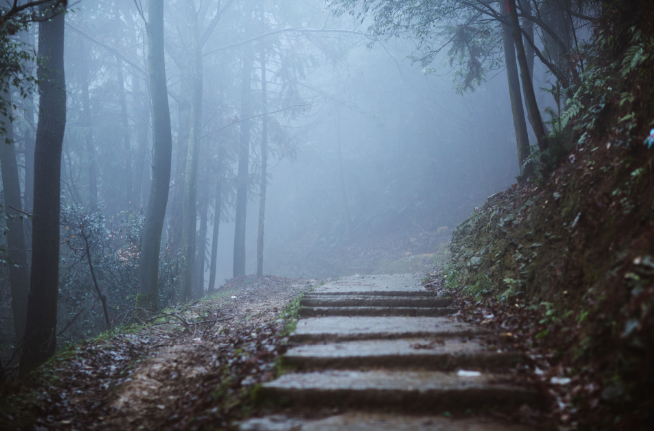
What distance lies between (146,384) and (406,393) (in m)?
3.10

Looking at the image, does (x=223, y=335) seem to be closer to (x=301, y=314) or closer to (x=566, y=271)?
(x=301, y=314)

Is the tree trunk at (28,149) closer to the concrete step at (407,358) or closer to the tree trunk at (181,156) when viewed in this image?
the tree trunk at (181,156)

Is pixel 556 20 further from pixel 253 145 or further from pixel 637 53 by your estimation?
pixel 253 145

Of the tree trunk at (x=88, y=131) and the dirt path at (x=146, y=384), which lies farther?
the tree trunk at (x=88, y=131)

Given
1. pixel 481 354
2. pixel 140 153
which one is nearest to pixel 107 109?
pixel 140 153

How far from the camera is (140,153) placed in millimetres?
17766

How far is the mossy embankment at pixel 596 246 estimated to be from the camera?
8.57 ft

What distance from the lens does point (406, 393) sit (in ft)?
10.1

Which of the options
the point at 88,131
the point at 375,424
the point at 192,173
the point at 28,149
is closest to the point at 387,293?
the point at 375,424

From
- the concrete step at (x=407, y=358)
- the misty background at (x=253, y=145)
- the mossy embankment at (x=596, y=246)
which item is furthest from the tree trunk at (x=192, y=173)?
the concrete step at (x=407, y=358)

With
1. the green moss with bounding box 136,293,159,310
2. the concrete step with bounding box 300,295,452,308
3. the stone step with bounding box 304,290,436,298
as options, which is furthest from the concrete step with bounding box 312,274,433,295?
the green moss with bounding box 136,293,159,310

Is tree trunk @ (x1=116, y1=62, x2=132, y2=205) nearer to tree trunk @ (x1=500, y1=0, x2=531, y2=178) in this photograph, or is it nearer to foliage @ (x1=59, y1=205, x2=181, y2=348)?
foliage @ (x1=59, y1=205, x2=181, y2=348)

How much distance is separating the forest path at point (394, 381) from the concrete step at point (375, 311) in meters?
0.61

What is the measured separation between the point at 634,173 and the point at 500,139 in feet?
75.1
